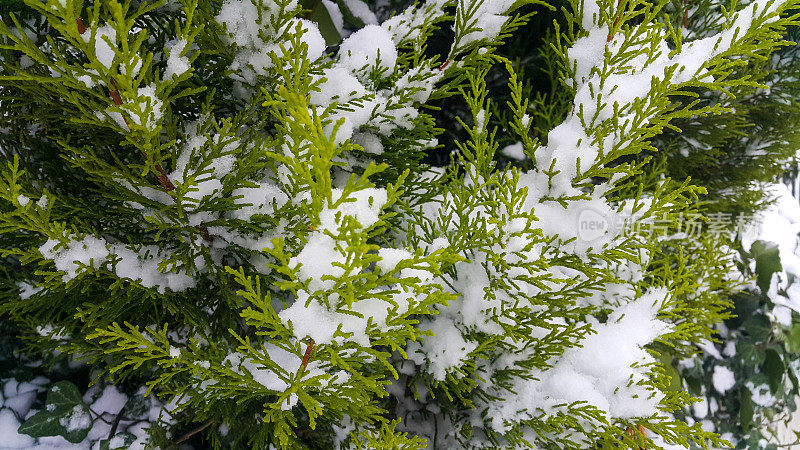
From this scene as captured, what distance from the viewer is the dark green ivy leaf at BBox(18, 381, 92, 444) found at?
168cm

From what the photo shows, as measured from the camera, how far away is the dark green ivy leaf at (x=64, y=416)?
1676 millimetres

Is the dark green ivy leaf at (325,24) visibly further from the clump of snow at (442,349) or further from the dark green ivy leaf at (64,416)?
the dark green ivy leaf at (64,416)

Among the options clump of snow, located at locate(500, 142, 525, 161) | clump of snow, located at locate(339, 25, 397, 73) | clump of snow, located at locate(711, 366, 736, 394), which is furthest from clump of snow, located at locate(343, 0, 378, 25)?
clump of snow, located at locate(711, 366, 736, 394)

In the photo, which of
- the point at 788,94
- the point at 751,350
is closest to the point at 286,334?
the point at 788,94

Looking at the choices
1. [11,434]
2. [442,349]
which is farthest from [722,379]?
[11,434]

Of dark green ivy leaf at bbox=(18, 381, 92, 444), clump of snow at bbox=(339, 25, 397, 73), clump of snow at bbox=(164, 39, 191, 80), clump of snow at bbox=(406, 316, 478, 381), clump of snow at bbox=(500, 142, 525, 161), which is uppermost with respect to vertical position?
clump of snow at bbox=(339, 25, 397, 73)

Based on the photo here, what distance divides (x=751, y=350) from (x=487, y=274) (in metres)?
2.66

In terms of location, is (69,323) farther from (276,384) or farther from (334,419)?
(334,419)

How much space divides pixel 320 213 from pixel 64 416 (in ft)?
5.25

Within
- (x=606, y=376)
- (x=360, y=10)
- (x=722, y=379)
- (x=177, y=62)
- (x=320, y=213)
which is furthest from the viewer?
(x=722, y=379)

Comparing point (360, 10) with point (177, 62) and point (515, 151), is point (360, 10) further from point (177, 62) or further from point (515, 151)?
point (177, 62)

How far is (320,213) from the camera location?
873 mm

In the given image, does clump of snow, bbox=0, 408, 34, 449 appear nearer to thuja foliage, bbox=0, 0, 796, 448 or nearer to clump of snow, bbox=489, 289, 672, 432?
thuja foliage, bbox=0, 0, 796, 448

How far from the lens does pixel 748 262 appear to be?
3.11 meters
